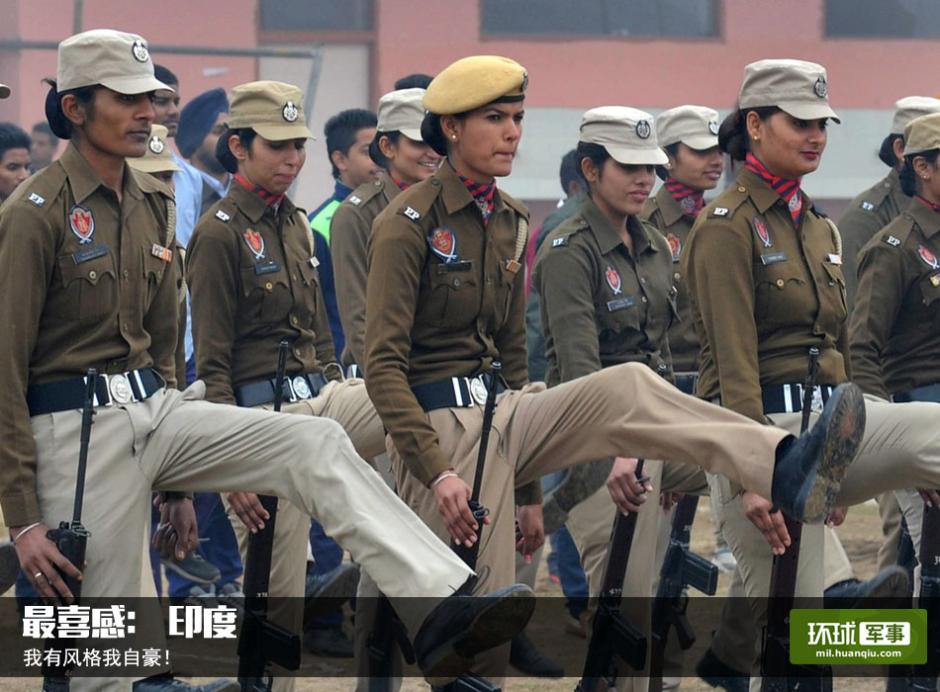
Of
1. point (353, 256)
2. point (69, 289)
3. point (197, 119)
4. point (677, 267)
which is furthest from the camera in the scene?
point (197, 119)

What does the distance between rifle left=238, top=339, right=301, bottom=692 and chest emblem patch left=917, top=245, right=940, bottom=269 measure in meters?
2.64

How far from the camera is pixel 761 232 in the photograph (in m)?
7.16

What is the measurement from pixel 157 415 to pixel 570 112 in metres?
15.1

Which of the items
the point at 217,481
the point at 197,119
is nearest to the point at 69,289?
the point at 217,481

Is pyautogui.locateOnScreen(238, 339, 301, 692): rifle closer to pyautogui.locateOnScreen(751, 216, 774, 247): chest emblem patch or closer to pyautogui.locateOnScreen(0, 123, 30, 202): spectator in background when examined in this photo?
pyautogui.locateOnScreen(751, 216, 774, 247): chest emblem patch

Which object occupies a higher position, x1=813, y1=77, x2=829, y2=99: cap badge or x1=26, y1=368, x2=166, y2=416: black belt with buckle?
→ x1=813, y1=77, x2=829, y2=99: cap badge

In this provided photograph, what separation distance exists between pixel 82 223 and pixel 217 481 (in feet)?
3.14

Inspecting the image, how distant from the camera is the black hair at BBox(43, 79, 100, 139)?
6.59m

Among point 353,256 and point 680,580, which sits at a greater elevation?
point 353,256

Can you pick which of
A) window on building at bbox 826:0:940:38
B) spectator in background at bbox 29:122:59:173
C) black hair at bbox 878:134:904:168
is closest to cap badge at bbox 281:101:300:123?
black hair at bbox 878:134:904:168

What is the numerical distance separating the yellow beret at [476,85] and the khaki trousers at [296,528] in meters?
1.35

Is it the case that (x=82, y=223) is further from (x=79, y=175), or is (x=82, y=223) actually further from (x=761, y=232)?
(x=761, y=232)

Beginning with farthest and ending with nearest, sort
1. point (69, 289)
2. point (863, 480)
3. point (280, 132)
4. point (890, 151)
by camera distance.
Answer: point (890, 151) < point (280, 132) < point (863, 480) < point (69, 289)

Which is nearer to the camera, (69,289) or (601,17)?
(69,289)
